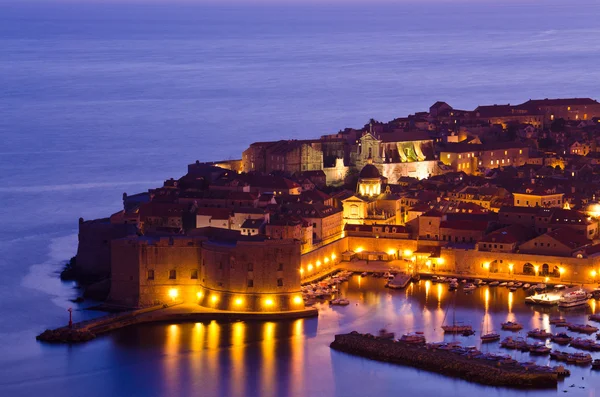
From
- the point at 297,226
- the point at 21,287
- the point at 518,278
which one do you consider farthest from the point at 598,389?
the point at 21,287

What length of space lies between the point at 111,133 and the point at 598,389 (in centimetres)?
3349

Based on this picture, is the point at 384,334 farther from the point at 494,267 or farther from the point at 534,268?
the point at 534,268

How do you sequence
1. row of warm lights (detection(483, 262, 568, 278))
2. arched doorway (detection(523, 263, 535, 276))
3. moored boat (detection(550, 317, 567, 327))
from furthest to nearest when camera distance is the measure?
arched doorway (detection(523, 263, 535, 276)), row of warm lights (detection(483, 262, 568, 278)), moored boat (detection(550, 317, 567, 327))

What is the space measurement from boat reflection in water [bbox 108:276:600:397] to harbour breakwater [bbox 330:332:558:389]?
164mm

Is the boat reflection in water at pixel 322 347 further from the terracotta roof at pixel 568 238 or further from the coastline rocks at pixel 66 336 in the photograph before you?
the terracotta roof at pixel 568 238

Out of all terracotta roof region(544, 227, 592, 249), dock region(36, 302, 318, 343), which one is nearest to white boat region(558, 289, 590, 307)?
terracotta roof region(544, 227, 592, 249)

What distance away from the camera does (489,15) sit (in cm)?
15262

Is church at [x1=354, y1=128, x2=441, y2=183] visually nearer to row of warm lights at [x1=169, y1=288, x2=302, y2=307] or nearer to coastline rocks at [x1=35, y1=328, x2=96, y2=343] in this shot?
row of warm lights at [x1=169, y1=288, x2=302, y2=307]

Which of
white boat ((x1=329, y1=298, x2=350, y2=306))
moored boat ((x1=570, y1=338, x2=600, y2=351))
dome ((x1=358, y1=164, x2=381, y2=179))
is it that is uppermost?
dome ((x1=358, y1=164, x2=381, y2=179))

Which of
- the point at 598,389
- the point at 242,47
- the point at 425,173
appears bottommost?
the point at 598,389

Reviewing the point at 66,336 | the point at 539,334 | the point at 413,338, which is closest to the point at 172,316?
the point at 66,336

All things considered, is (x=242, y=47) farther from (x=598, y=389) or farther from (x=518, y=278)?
(x=598, y=389)

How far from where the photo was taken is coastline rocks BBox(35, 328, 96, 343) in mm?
21938

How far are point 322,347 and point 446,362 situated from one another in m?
2.01
